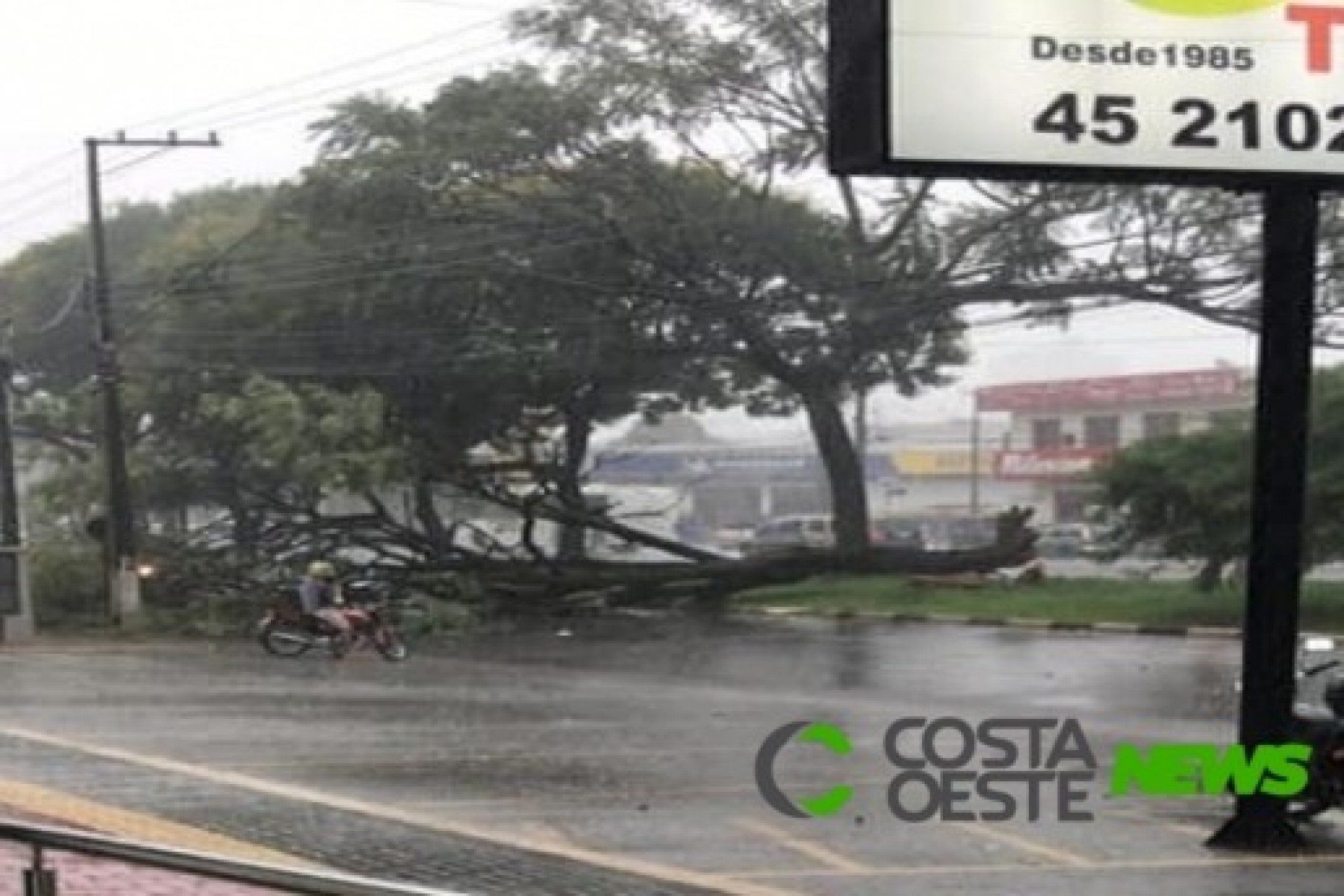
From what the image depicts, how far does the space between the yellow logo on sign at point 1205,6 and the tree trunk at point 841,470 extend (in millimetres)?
35792

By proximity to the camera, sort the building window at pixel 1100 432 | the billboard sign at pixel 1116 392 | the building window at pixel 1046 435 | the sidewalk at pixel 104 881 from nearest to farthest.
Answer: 1. the sidewalk at pixel 104 881
2. the billboard sign at pixel 1116 392
3. the building window at pixel 1100 432
4. the building window at pixel 1046 435

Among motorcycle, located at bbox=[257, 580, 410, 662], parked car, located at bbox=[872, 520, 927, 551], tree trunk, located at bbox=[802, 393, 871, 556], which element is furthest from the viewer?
parked car, located at bbox=[872, 520, 927, 551]

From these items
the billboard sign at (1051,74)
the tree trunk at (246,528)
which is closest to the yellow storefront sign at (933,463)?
the tree trunk at (246,528)

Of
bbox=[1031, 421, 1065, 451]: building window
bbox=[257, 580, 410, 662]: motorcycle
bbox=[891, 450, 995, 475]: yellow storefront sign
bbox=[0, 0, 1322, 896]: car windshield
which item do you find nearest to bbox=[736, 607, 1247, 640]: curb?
bbox=[0, 0, 1322, 896]: car windshield

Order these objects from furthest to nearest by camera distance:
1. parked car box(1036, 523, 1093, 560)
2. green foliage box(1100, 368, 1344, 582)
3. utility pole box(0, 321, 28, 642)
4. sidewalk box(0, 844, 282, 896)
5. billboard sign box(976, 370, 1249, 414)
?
billboard sign box(976, 370, 1249, 414) < parked car box(1036, 523, 1093, 560) < utility pole box(0, 321, 28, 642) < green foliage box(1100, 368, 1344, 582) < sidewalk box(0, 844, 282, 896)

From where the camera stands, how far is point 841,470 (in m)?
46.5

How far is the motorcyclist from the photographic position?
91.5ft

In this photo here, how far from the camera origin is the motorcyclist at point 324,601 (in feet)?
91.5

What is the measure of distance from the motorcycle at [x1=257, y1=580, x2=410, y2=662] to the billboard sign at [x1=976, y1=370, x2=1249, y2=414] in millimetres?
37066

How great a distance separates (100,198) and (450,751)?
943 inches

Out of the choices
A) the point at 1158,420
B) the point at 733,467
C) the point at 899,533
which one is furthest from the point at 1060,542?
the point at 733,467

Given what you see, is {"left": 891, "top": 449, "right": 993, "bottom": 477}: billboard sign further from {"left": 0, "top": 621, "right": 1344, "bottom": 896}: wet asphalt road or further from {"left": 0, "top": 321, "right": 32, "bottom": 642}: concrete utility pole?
{"left": 0, "top": 621, "right": 1344, "bottom": 896}: wet asphalt road

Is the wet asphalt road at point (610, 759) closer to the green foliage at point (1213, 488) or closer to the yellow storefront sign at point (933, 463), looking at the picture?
the green foliage at point (1213, 488)

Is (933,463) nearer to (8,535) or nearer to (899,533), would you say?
(899,533)
